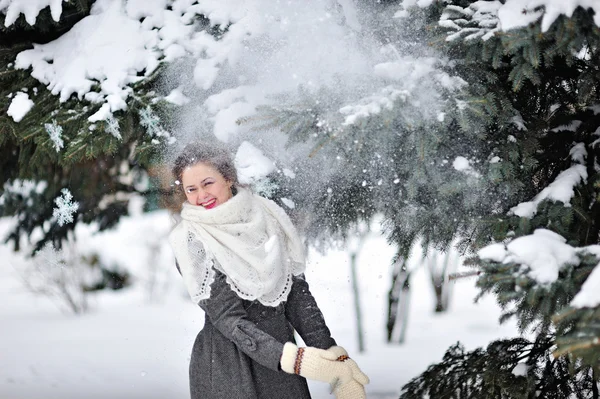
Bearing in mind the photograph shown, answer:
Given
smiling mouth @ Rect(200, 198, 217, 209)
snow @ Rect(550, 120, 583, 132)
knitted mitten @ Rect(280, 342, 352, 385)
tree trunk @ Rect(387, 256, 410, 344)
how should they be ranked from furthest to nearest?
tree trunk @ Rect(387, 256, 410, 344) < snow @ Rect(550, 120, 583, 132) < smiling mouth @ Rect(200, 198, 217, 209) < knitted mitten @ Rect(280, 342, 352, 385)

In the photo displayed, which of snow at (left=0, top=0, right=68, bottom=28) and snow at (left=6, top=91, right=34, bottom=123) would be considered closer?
snow at (left=0, top=0, right=68, bottom=28)

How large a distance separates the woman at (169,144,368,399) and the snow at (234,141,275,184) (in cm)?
13

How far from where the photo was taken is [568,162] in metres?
2.91

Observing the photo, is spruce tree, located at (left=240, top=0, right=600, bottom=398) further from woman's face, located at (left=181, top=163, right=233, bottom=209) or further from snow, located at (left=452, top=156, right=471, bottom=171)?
woman's face, located at (left=181, top=163, right=233, bottom=209)

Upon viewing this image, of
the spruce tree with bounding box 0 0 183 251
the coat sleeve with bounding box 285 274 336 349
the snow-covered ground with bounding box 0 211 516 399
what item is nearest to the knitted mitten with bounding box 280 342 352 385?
the coat sleeve with bounding box 285 274 336 349

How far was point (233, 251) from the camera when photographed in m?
2.69

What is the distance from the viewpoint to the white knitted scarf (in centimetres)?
266

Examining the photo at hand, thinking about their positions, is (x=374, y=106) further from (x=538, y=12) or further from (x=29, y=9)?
(x=29, y=9)

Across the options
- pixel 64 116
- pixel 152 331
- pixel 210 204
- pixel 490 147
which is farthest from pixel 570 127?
pixel 152 331

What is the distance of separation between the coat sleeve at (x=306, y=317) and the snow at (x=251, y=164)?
486mm

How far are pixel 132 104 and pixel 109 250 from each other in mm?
7229

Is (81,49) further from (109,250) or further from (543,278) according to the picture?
(109,250)

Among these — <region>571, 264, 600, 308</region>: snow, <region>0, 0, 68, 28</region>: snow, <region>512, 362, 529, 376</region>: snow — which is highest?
<region>0, 0, 68, 28</region>: snow

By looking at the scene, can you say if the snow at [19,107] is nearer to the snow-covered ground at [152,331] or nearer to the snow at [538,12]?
the snow at [538,12]
